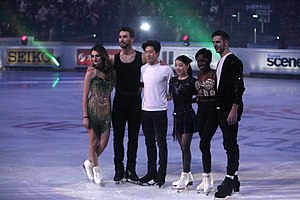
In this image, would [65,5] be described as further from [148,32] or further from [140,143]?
[140,143]

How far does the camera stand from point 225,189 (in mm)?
7711

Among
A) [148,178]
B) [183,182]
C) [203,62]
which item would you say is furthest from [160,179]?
[203,62]

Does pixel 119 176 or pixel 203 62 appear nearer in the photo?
pixel 203 62

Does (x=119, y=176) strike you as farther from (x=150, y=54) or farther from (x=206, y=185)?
(x=150, y=54)

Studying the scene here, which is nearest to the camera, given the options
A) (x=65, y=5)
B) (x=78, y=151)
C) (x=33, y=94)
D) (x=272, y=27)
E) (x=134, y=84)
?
(x=134, y=84)

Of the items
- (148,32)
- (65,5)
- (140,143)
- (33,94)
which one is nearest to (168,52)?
(148,32)

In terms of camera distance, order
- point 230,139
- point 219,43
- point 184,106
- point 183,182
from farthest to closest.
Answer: point 184,106
point 183,182
point 230,139
point 219,43

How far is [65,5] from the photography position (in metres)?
31.4

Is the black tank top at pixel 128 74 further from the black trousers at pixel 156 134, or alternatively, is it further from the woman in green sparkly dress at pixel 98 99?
the black trousers at pixel 156 134

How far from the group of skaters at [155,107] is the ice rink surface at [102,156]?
0.23m

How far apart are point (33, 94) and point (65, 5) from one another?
12.6 meters

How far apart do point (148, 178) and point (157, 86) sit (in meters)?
1.04

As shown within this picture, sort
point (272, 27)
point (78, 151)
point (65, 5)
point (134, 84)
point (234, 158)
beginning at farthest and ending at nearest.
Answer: point (65, 5)
point (272, 27)
point (78, 151)
point (134, 84)
point (234, 158)

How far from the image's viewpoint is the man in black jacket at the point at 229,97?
761 cm
